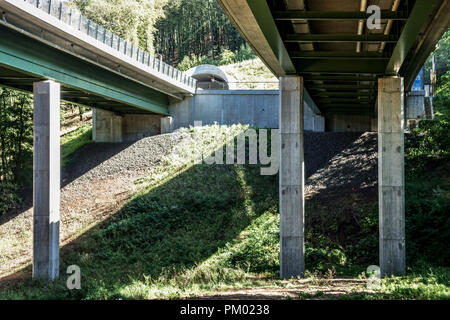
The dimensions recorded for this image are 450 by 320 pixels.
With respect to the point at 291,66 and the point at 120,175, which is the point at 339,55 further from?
the point at 120,175

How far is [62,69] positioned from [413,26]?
56.5 ft

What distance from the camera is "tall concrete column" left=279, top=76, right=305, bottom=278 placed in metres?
17.1

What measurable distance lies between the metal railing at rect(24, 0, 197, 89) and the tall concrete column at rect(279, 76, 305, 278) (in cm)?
957

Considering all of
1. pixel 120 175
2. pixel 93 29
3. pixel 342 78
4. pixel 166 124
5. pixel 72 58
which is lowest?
pixel 120 175

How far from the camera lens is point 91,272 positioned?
1892 cm

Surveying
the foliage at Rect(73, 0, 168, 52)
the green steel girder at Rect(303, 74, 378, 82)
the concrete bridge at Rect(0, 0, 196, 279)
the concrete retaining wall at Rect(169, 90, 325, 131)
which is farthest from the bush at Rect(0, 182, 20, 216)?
the foliage at Rect(73, 0, 168, 52)

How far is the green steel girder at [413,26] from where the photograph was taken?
8.88 metres

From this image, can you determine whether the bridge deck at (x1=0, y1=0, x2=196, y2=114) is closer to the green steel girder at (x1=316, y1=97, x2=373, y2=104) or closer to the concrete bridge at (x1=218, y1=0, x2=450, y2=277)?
the concrete bridge at (x1=218, y1=0, x2=450, y2=277)

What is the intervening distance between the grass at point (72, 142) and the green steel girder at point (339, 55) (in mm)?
24418

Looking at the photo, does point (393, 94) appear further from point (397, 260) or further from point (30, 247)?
point (30, 247)

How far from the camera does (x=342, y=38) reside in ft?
40.7

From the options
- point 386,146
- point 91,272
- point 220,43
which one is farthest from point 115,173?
point 220,43

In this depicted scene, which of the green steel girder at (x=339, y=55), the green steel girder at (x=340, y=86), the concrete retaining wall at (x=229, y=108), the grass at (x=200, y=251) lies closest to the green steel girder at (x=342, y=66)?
the green steel girder at (x=339, y=55)

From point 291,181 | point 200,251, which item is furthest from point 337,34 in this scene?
point 200,251
